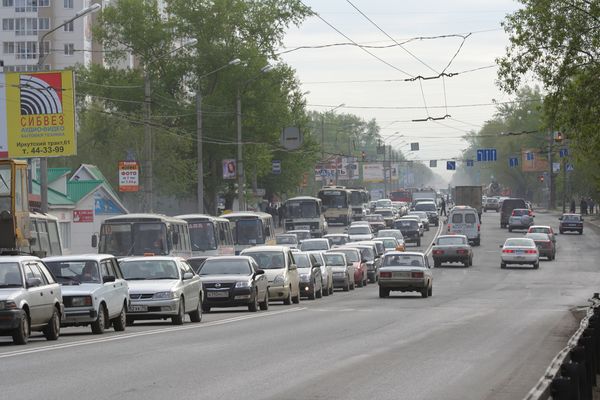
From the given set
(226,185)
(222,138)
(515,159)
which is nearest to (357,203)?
(226,185)

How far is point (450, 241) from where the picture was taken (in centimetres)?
6844

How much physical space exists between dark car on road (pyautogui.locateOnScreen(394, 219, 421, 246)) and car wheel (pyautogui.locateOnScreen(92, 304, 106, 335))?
6065 centimetres

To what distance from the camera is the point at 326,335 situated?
24.9 m

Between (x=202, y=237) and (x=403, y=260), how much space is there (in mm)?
11624

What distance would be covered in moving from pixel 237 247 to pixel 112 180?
3378 centimetres

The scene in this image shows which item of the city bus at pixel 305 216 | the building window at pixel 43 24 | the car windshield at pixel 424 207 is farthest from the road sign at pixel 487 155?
the city bus at pixel 305 216

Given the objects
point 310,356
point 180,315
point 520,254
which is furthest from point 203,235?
point 310,356

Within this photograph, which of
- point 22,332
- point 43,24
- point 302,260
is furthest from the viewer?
point 43,24

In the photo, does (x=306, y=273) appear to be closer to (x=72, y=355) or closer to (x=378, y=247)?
(x=378, y=247)

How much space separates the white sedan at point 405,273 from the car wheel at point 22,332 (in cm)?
2125

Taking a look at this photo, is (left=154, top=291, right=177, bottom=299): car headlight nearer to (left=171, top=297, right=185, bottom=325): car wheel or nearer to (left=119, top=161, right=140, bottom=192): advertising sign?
(left=171, top=297, right=185, bottom=325): car wheel

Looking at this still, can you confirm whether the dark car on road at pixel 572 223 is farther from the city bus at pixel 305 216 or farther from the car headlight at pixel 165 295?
the car headlight at pixel 165 295

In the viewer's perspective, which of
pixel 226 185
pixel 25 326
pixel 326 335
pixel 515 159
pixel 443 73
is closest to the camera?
pixel 25 326

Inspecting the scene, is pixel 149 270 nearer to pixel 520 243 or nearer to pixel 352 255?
pixel 352 255
